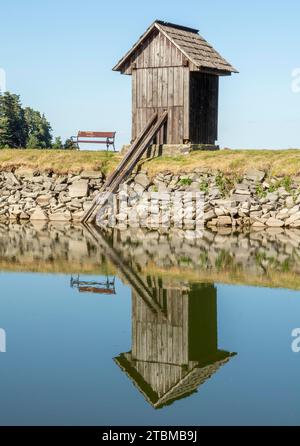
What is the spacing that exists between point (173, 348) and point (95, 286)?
631 centimetres

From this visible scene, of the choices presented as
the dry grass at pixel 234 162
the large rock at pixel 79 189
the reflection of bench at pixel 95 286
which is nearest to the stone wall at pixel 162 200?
the large rock at pixel 79 189

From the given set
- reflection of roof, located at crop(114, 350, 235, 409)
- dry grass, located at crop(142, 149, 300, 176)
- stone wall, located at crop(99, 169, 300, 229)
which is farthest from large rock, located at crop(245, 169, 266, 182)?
reflection of roof, located at crop(114, 350, 235, 409)

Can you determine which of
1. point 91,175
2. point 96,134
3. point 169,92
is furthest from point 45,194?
point 169,92

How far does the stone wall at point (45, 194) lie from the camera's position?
118ft

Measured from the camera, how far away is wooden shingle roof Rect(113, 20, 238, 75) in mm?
35594

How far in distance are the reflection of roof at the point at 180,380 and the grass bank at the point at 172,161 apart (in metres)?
21.5

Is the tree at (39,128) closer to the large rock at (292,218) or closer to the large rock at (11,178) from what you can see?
the large rock at (11,178)

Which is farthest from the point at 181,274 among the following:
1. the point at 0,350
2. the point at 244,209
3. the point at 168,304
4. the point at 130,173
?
the point at 130,173

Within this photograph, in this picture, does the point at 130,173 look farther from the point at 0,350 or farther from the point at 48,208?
the point at 0,350

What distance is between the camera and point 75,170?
37062 mm

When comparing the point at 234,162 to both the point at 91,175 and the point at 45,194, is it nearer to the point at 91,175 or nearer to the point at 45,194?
the point at 91,175

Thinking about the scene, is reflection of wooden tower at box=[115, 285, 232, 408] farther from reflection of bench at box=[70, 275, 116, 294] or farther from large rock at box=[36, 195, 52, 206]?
large rock at box=[36, 195, 52, 206]

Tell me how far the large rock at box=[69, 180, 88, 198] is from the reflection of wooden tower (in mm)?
19005

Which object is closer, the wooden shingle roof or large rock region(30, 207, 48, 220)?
the wooden shingle roof
